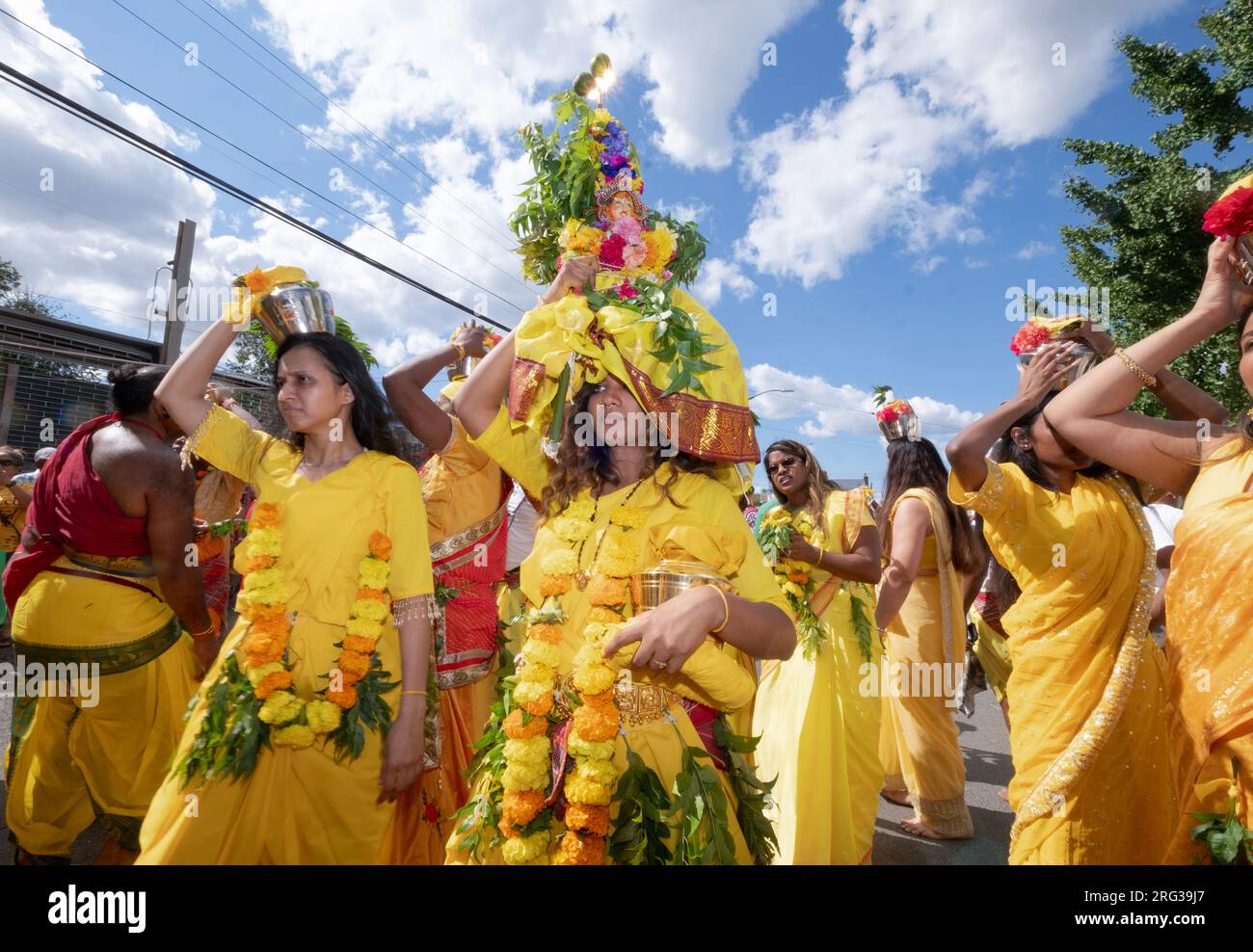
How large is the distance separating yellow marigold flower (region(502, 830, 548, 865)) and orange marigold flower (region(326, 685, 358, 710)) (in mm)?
880

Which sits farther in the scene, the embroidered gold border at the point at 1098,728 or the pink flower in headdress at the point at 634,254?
the embroidered gold border at the point at 1098,728

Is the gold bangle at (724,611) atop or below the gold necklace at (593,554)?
below

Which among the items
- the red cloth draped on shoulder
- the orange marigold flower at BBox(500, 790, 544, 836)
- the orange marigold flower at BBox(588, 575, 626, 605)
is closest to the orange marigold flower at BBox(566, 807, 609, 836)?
Result: the orange marigold flower at BBox(500, 790, 544, 836)

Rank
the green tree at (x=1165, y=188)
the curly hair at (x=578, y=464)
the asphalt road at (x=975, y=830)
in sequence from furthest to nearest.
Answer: the green tree at (x=1165, y=188), the asphalt road at (x=975, y=830), the curly hair at (x=578, y=464)

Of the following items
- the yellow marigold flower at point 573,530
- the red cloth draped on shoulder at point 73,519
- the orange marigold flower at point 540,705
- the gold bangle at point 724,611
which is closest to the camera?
the gold bangle at point 724,611

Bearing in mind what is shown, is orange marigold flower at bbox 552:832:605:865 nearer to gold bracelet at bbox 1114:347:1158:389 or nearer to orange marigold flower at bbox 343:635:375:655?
orange marigold flower at bbox 343:635:375:655

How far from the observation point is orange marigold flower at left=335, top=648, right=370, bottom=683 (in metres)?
2.49

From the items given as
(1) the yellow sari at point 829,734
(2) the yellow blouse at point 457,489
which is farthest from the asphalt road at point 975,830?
(2) the yellow blouse at point 457,489

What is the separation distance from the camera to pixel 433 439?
11.4ft

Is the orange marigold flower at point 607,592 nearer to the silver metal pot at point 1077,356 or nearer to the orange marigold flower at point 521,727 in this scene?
the orange marigold flower at point 521,727

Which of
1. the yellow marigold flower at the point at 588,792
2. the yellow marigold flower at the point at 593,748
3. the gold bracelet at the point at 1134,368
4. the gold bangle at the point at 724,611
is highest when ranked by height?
the gold bracelet at the point at 1134,368

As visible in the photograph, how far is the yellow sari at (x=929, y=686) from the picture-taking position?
4.63 metres

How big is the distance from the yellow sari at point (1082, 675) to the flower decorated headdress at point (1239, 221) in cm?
119
